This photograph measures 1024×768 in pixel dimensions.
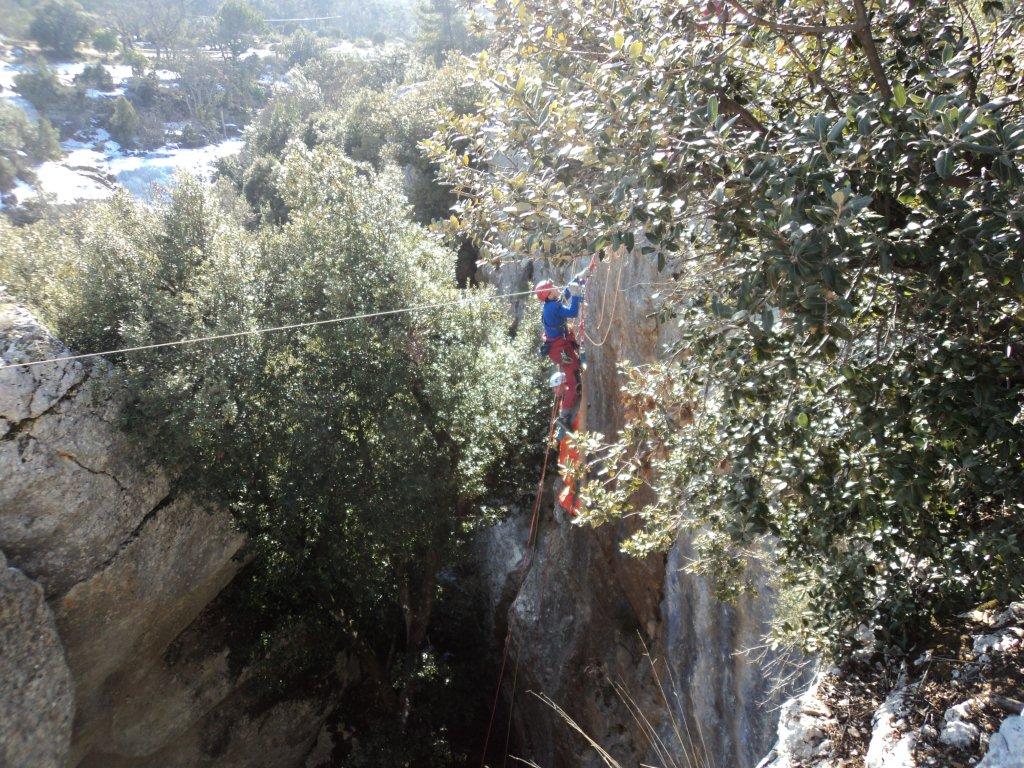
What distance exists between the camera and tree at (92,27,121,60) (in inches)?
2633

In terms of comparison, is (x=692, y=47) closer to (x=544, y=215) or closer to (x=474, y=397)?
(x=544, y=215)

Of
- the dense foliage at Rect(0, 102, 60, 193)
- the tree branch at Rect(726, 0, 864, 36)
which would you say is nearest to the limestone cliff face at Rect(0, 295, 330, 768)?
the tree branch at Rect(726, 0, 864, 36)

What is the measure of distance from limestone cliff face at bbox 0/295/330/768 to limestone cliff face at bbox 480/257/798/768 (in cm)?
521

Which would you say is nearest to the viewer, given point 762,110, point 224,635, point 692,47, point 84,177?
point 692,47

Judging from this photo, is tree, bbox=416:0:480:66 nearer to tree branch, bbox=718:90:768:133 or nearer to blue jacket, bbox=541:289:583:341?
blue jacket, bbox=541:289:583:341

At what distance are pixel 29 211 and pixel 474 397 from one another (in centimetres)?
3836

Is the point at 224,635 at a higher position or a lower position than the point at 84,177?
lower

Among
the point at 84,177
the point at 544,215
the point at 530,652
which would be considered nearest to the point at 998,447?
the point at 544,215

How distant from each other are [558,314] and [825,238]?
7489 mm

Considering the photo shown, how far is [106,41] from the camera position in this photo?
67.6 metres

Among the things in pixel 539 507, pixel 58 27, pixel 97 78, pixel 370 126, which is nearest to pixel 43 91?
pixel 97 78

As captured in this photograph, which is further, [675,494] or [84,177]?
[84,177]

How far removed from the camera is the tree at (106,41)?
66875 mm

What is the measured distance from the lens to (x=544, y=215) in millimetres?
3881
